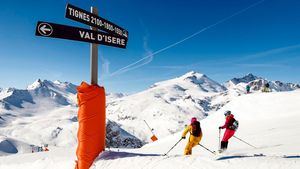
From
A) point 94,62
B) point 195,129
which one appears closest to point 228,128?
point 195,129

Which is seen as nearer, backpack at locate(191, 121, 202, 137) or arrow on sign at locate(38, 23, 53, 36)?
arrow on sign at locate(38, 23, 53, 36)

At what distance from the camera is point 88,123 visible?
7.96m

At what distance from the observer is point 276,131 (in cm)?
2208

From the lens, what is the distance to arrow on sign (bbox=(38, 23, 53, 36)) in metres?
7.16

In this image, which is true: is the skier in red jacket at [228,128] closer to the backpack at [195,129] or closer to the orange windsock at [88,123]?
the backpack at [195,129]

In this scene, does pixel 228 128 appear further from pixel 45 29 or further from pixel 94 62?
pixel 45 29

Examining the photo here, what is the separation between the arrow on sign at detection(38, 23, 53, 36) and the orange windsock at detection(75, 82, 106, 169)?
148 centimetres

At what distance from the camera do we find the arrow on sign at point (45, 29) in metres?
7.16

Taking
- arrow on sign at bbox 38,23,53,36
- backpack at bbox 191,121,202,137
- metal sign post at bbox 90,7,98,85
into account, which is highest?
arrow on sign at bbox 38,23,53,36

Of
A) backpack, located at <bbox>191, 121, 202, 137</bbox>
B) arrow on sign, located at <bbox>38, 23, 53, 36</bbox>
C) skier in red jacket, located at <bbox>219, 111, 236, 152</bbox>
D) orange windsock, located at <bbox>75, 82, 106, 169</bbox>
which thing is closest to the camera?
arrow on sign, located at <bbox>38, 23, 53, 36</bbox>

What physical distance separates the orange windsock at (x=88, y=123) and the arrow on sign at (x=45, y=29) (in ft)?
4.86

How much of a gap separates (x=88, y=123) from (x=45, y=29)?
93.4 inches

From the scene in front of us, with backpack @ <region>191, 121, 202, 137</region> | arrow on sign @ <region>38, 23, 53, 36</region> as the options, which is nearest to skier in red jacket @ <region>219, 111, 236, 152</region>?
backpack @ <region>191, 121, 202, 137</region>

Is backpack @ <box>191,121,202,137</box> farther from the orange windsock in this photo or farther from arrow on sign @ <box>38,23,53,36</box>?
arrow on sign @ <box>38,23,53,36</box>
